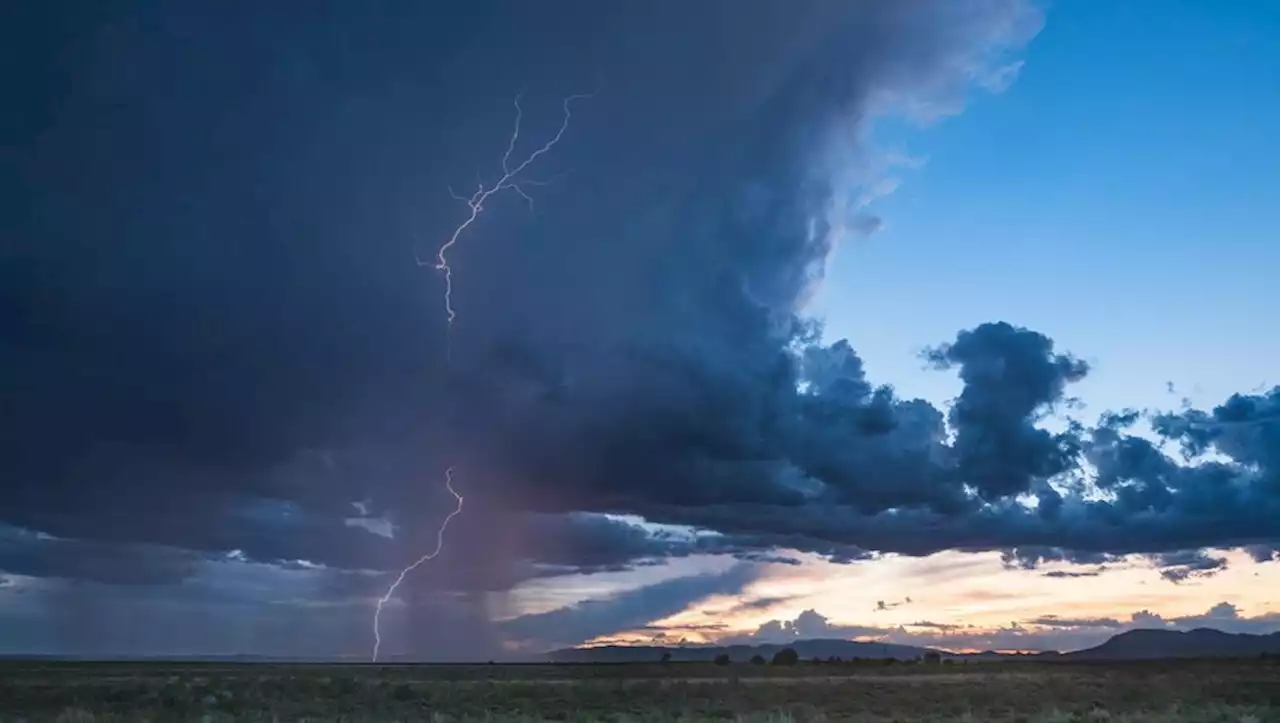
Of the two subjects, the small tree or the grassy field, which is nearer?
the grassy field

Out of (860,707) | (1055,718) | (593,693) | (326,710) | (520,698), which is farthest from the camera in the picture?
(593,693)

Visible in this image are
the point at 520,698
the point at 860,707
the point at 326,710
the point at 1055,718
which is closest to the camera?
the point at 1055,718

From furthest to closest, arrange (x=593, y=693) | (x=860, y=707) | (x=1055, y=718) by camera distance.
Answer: (x=593, y=693) → (x=860, y=707) → (x=1055, y=718)

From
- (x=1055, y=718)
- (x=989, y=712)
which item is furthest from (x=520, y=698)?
(x=1055, y=718)

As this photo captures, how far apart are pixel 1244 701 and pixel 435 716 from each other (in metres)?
32.8

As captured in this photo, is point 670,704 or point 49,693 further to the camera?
point 49,693

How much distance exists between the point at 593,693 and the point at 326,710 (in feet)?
49.6

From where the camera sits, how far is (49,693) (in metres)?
48.0

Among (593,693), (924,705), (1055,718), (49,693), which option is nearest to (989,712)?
(924,705)

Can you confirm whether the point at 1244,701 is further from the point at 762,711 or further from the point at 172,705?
the point at 172,705

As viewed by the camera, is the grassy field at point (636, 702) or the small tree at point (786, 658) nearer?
the grassy field at point (636, 702)

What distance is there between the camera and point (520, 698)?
47844 millimetres

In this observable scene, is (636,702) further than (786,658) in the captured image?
No

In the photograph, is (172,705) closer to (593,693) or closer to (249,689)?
(249,689)
